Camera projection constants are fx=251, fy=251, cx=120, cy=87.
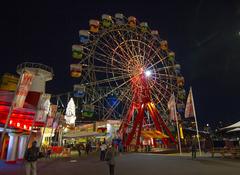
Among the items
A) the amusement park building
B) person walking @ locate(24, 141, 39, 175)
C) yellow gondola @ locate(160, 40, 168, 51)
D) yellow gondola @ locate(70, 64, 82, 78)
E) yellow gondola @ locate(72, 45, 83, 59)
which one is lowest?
person walking @ locate(24, 141, 39, 175)

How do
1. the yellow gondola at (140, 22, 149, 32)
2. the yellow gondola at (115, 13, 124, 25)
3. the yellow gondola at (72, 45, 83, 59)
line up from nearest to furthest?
the yellow gondola at (72, 45, 83, 59) → the yellow gondola at (115, 13, 124, 25) → the yellow gondola at (140, 22, 149, 32)

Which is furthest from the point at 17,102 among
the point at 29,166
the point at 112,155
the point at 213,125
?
the point at 213,125

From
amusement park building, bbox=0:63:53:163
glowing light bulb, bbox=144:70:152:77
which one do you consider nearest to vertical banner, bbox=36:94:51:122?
amusement park building, bbox=0:63:53:163

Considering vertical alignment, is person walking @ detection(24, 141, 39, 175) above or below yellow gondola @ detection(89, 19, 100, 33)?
below

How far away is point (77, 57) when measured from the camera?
28.0m

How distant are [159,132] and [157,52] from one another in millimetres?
10697

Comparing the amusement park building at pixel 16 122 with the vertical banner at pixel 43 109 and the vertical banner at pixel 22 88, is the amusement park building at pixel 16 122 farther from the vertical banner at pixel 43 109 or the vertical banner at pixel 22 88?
the vertical banner at pixel 43 109

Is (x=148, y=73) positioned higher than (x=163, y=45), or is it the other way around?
(x=163, y=45)

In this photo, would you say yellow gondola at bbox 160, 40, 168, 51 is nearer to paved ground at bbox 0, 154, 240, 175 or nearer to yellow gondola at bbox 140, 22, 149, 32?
yellow gondola at bbox 140, 22, 149, 32

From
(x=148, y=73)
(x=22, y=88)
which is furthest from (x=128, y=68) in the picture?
(x=22, y=88)

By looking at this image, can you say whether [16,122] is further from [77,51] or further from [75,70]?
[77,51]

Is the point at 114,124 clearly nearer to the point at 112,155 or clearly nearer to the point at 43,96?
the point at 43,96

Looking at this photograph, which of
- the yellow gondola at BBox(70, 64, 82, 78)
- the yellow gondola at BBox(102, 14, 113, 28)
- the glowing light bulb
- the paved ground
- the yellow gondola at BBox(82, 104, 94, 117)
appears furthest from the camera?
the glowing light bulb

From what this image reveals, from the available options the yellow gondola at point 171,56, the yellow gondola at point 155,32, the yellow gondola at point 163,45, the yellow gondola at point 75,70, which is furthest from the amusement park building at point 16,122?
the yellow gondola at point 171,56
